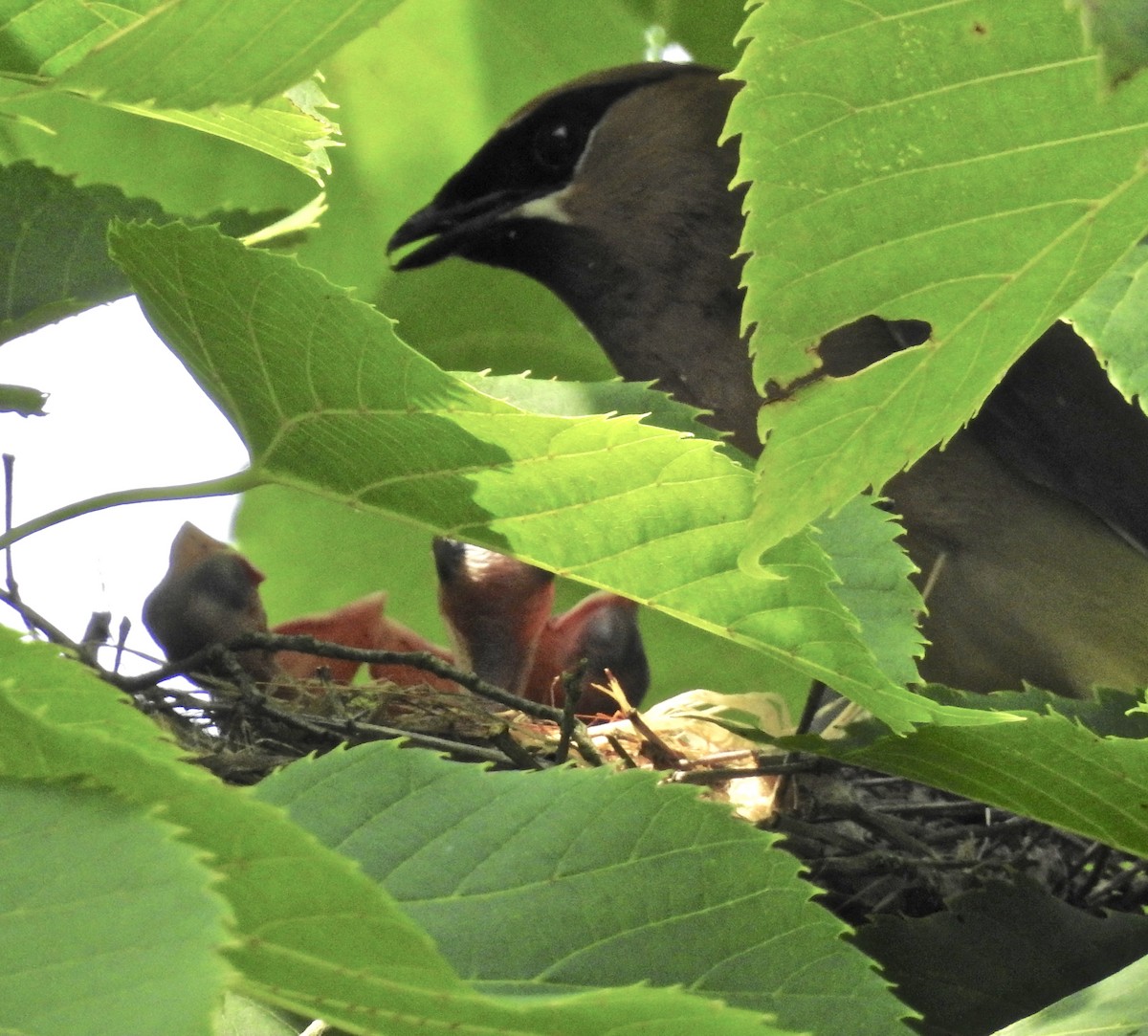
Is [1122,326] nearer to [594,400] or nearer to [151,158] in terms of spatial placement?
[594,400]

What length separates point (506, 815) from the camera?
3.43 ft

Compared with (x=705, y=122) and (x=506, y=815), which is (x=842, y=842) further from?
(x=705, y=122)

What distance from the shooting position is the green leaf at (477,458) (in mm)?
1166

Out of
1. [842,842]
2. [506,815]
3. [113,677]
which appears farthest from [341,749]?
[842,842]

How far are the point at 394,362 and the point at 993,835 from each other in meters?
1.08

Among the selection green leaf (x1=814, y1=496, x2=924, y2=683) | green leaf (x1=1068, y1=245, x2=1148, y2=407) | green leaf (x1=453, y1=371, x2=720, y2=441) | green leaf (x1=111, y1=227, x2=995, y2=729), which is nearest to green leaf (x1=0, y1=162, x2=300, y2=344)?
green leaf (x1=111, y1=227, x2=995, y2=729)

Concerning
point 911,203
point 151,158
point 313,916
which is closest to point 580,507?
point 911,203

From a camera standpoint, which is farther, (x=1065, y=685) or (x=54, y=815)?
(x=1065, y=685)

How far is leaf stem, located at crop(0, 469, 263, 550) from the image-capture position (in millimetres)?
1225

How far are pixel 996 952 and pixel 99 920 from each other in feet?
3.62

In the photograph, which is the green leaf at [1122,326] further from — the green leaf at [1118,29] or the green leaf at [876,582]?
the green leaf at [1118,29]

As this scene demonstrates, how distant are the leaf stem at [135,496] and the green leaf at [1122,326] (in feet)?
2.29

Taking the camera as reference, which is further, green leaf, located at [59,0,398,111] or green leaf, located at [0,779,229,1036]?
green leaf, located at [59,0,398,111]

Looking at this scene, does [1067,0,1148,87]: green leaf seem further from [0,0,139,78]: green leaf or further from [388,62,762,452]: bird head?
[388,62,762,452]: bird head
